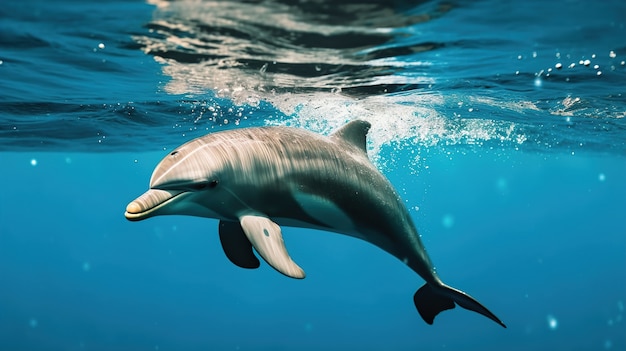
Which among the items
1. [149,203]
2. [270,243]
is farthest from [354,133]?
[149,203]

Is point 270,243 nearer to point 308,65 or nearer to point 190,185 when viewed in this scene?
point 190,185

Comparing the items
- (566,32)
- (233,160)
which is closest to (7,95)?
(233,160)

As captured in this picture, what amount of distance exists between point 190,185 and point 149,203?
0.34 m

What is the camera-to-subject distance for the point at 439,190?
3383 inches

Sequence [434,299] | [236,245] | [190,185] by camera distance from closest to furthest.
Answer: [190,185] < [236,245] < [434,299]

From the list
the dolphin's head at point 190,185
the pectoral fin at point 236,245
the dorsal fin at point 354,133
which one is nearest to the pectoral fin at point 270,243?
the dolphin's head at point 190,185

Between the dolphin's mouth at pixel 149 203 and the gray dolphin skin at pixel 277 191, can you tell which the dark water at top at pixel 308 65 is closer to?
the gray dolphin skin at pixel 277 191

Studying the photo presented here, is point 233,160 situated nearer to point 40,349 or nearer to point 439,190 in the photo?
point 40,349

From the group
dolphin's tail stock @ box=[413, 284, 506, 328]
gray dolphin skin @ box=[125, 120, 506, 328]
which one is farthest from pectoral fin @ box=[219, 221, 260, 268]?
dolphin's tail stock @ box=[413, 284, 506, 328]

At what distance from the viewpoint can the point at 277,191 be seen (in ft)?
14.4

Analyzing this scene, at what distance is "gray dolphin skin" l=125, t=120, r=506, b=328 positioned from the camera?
391cm

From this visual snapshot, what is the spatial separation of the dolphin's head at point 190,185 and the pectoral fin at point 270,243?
292 mm

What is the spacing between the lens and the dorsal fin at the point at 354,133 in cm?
564

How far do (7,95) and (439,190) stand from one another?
7837cm
